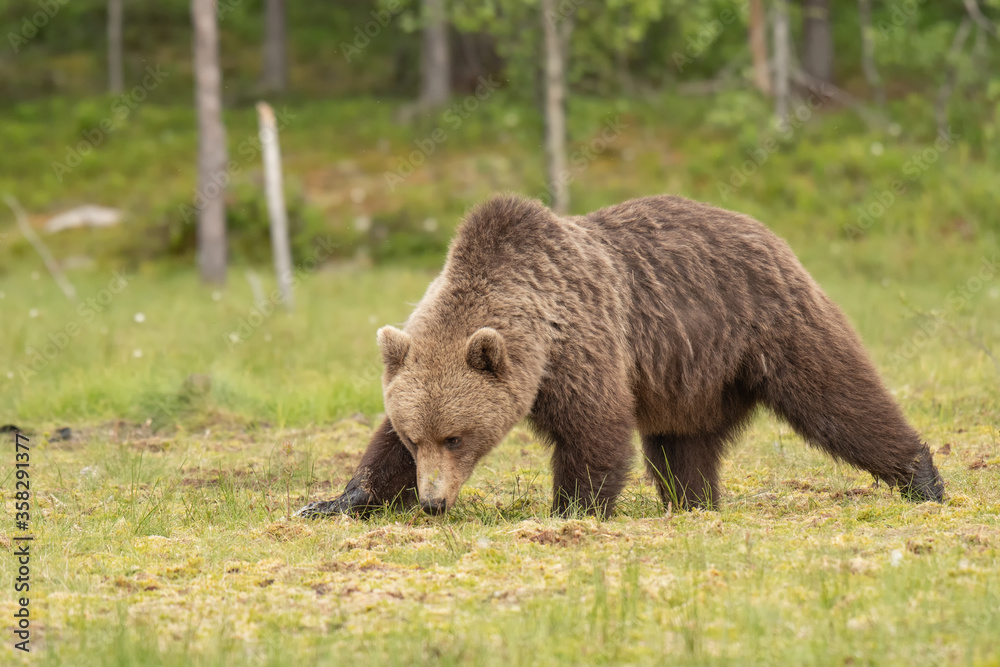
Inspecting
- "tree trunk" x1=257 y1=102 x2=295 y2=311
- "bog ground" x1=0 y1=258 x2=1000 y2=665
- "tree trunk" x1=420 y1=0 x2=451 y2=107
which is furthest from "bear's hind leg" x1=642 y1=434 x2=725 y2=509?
"tree trunk" x1=420 y1=0 x2=451 y2=107

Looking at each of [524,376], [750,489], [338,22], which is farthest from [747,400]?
[338,22]

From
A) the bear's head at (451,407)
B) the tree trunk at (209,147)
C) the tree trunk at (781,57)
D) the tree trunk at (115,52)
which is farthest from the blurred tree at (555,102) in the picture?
the tree trunk at (115,52)

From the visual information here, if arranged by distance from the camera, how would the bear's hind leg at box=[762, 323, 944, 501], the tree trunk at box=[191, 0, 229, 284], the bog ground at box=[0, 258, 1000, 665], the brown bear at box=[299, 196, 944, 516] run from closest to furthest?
1. the bog ground at box=[0, 258, 1000, 665]
2. the brown bear at box=[299, 196, 944, 516]
3. the bear's hind leg at box=[762, 323, 944, 501]
4. the tree trunk at box=[191, 0, 229, 284]

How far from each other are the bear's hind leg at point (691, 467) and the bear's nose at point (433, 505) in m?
1.70

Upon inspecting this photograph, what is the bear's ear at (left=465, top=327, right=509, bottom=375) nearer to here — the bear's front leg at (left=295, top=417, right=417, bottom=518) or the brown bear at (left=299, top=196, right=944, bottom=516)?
the brown bear at (left=299, top=196, right=944, bottom=516)

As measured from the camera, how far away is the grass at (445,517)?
3936 millimetres

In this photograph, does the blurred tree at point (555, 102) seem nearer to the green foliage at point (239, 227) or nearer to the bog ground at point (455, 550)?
the green foliage at point (239, 227)

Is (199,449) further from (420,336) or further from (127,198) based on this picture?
(127,198)

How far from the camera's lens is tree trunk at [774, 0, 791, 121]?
19500 mm

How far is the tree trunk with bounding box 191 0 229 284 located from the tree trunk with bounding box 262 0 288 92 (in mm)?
13345

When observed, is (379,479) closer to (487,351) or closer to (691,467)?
(487,351)

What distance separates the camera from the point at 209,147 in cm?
1772

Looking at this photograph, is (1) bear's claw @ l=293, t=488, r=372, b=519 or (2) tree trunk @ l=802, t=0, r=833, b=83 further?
(2) tree trunk @ l=802, t=0, r=833, b=83

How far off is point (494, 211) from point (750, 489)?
8.25 ft
